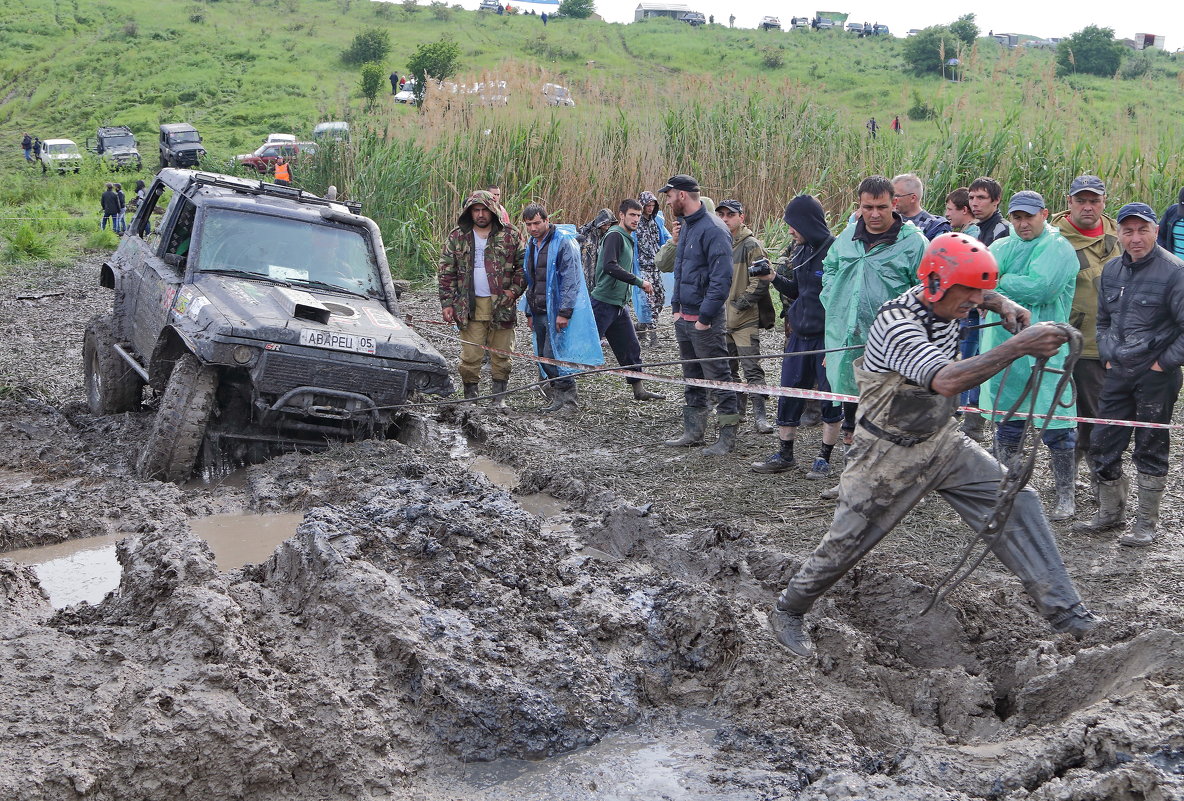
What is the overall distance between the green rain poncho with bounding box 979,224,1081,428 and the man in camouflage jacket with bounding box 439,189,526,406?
403 centimetres

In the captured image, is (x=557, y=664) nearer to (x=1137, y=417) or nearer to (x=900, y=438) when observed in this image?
→ (x=900, y=438)

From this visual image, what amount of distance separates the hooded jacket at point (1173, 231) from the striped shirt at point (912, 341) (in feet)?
12.9

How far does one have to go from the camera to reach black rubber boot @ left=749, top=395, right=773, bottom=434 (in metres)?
7.91

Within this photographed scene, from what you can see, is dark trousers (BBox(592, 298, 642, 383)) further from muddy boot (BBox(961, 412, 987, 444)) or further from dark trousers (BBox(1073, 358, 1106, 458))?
dark trousers (BBox(1073, 358, 1106, 458))

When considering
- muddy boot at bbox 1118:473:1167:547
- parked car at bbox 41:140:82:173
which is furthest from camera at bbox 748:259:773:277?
parked car at bbox 41:140:82:173

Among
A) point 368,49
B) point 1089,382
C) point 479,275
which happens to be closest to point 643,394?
point 479,275

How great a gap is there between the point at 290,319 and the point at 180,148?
2695 cm

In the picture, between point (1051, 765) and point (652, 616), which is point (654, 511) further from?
point (1051, 765)

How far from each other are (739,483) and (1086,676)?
3165 millimetres

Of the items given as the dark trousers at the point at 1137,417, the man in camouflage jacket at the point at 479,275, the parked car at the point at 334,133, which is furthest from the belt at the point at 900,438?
the parked car at the point at 334,133

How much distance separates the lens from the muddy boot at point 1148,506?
5.50 meters

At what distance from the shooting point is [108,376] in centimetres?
771

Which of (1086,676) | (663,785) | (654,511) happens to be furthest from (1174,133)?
(663,785)

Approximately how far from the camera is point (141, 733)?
3.28 metres
